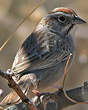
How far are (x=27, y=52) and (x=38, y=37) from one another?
16.0 inches

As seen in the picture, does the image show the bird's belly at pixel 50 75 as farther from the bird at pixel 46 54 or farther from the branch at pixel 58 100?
the branch at pixel 58 100

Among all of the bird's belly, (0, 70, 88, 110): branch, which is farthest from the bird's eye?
(0, 70, 88, 110): branch

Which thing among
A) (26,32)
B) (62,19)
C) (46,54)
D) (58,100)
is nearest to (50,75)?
(46,54)

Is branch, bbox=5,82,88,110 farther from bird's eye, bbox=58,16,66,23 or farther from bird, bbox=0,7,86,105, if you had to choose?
bird's eye, bbox=58,16,66,23

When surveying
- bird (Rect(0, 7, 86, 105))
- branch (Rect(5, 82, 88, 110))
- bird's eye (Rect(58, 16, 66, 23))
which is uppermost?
bird's eye (Rect(58, 16, 66, 23))

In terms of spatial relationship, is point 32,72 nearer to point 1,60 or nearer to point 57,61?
point 57,61

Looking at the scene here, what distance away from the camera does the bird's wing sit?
10.9ft

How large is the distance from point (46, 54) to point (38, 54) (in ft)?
0.31

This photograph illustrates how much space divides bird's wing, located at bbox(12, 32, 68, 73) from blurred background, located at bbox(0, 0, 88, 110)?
132 centimetres

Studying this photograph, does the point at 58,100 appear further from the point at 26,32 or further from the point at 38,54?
the point at 26,32

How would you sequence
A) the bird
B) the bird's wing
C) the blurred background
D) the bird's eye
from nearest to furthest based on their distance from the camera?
the bird
the bird's wing
the bird's eye
the blurred background

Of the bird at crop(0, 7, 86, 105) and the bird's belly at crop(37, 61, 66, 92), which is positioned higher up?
the bird at crop(0, 7, 86, 105)

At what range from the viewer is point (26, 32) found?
5.13 metres

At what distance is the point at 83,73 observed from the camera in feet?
17.1
